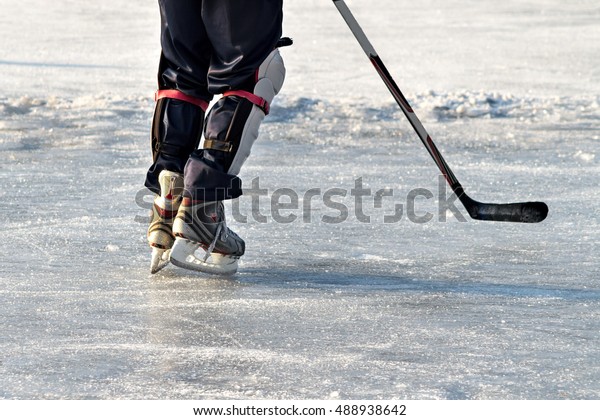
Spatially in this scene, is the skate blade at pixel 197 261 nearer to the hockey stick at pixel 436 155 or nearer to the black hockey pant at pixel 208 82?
the black hockey pant at pixel 208 82

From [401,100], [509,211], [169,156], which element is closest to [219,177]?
[169,156]

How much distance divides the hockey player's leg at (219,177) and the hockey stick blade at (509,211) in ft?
2.36

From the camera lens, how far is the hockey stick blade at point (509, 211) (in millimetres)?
3691

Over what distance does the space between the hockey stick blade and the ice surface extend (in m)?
0.15

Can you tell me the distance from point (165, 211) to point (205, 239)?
0.17 m

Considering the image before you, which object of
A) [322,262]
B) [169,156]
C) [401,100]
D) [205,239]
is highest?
[401,100]

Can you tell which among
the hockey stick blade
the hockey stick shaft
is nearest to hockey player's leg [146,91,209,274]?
the hockey stick shaft

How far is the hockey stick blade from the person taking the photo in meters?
3.69

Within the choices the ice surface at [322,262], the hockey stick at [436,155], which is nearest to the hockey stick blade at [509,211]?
the hockey stick at [436,155]

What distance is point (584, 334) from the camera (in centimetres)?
309

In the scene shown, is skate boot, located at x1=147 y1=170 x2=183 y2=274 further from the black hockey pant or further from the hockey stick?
the hockey stick

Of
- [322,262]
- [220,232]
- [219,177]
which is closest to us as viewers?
[219,177]

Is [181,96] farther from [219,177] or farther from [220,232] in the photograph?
[220,232]

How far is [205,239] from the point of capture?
3650mm
